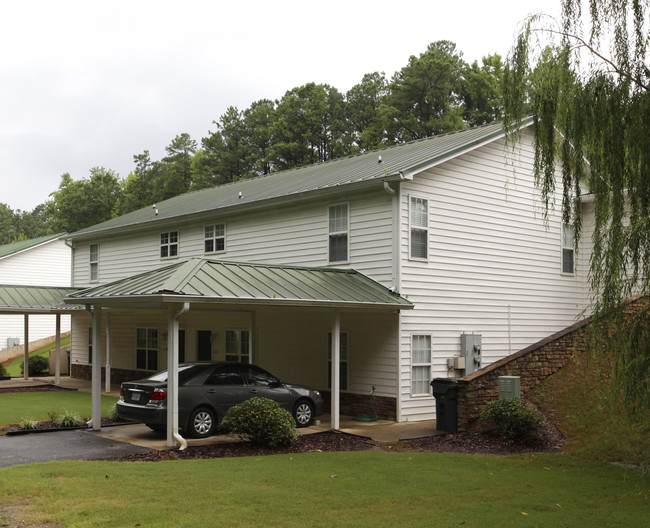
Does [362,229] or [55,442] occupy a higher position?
[362,229]

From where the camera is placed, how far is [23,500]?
8086mm

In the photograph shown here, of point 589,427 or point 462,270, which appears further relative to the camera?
point 462,270

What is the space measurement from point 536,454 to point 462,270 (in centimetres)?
626

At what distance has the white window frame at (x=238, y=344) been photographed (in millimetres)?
20453

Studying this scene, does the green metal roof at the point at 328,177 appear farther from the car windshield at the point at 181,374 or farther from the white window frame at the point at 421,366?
the car windshield at the point at 181,374

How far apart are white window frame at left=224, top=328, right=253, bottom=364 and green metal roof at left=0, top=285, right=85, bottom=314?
5.71 m

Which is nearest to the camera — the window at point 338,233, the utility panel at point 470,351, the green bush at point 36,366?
the utility panel at point 470,351

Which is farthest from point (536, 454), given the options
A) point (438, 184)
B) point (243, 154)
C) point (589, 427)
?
point (243, 154)

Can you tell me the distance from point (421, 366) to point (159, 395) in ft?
21.7

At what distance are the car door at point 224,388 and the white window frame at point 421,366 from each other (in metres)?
4.41

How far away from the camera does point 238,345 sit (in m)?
20.7

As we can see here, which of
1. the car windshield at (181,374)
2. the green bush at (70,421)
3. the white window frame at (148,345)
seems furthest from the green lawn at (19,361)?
the car windshield at (181,374)

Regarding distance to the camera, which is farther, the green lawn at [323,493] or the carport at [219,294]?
the carport at [219,294]

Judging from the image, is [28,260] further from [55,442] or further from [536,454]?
[536,454]
